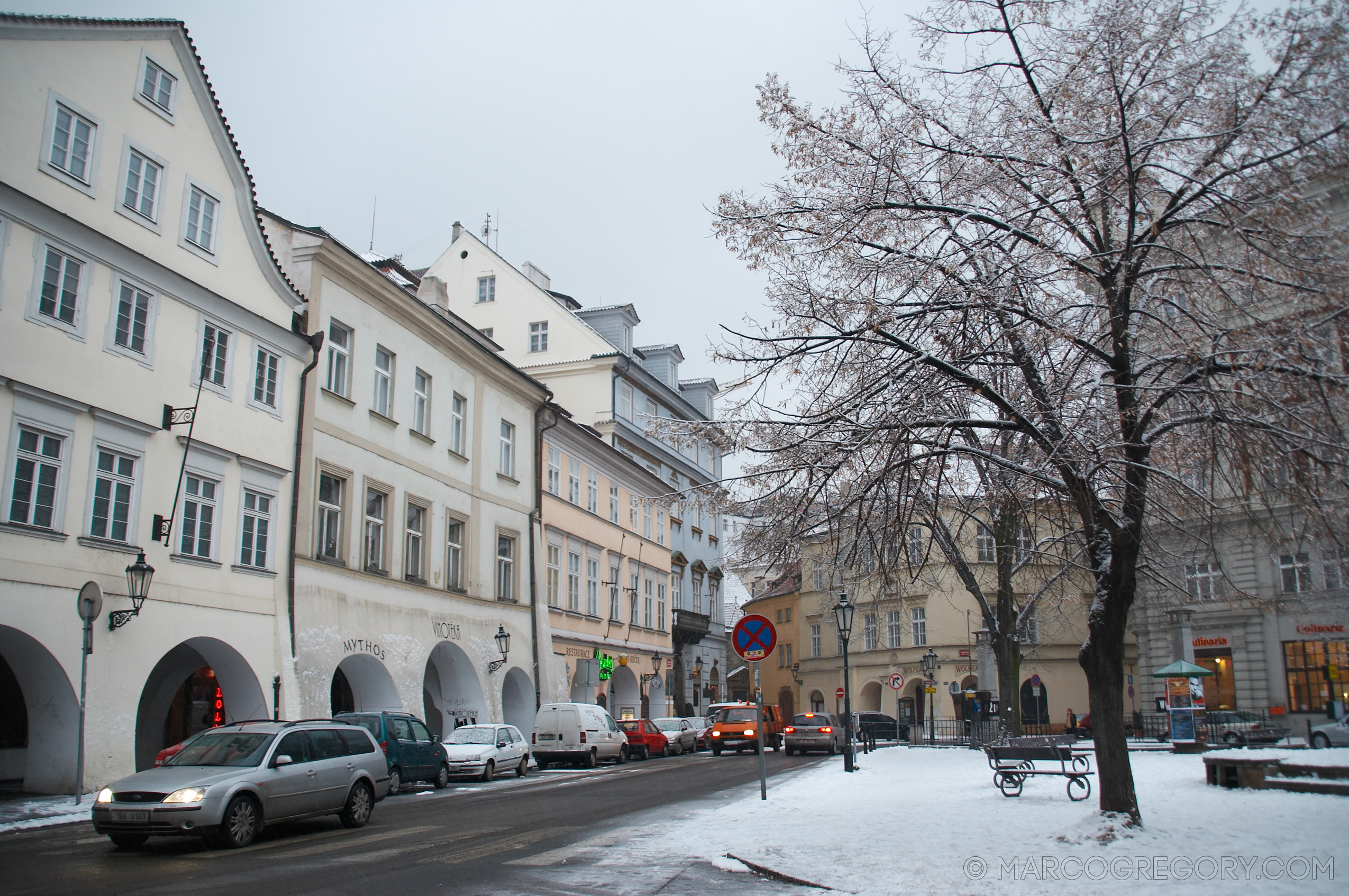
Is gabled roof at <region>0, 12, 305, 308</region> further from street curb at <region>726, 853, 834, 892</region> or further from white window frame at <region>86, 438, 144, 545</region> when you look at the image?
street curb at <region>726, 853, 834, 892</region>

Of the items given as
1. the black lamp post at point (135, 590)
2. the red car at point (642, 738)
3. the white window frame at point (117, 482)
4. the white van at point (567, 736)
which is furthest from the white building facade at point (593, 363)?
the black lamp post at point (135, 590)

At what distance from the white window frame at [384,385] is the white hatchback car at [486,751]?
859 centimetres

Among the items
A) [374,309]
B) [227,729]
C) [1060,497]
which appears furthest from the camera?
[374,309]

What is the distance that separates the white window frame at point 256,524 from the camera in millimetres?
21062

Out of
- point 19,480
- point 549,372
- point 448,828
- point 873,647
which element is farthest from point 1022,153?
point 873,647

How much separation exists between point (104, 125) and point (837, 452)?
15.8 metres

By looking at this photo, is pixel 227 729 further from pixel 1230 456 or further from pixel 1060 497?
pixel 1230 456

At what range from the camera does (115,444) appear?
18.1 meters

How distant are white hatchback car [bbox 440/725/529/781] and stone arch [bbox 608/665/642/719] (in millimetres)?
17234

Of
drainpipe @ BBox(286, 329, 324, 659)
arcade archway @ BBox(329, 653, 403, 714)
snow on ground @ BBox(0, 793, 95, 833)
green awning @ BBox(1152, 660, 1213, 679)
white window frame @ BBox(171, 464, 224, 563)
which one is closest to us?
snow on ground @ BBox(0, 793, 95, 833)

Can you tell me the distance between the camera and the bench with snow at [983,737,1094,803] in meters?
14.5

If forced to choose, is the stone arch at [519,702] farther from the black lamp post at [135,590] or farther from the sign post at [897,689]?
the black lamp post at [135,590]

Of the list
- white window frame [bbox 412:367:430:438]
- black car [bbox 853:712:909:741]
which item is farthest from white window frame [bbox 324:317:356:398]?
black car [bbox 853:712:909:741]

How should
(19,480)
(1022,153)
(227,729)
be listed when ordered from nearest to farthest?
(1022,153) → (227,729) → (19,480)
